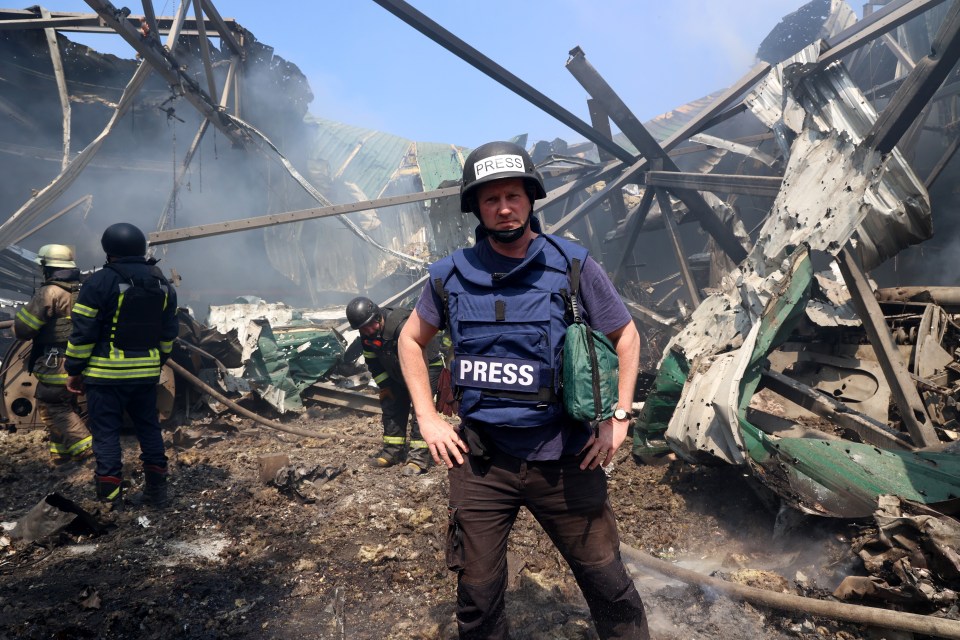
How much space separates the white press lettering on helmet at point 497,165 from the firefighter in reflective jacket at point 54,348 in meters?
4.72

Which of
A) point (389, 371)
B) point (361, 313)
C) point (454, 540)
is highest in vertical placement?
point (361, 313)

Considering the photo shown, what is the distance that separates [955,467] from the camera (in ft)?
9.68

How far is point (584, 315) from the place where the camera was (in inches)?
74.2

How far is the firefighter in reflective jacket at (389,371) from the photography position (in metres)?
5.02

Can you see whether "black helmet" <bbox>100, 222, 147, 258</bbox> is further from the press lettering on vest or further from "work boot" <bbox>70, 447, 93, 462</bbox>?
the press lettering on vest

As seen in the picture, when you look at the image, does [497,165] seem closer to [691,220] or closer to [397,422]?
[397,422]

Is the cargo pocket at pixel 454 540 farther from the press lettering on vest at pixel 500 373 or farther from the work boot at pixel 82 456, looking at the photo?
the work boot at pixel 82 456

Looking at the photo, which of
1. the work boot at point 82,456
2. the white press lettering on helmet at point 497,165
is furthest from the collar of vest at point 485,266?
the work boot at point 82,456

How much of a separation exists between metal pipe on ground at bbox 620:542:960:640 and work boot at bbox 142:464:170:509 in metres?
3.50

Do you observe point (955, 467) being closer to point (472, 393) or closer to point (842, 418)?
point (842, 418)

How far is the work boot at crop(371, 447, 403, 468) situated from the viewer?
196 inches

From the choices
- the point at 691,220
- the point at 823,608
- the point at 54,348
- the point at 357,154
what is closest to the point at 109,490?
the point at 54,348

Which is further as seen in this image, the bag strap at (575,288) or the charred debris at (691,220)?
the charred debris at (691,220)

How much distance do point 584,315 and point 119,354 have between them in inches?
142
